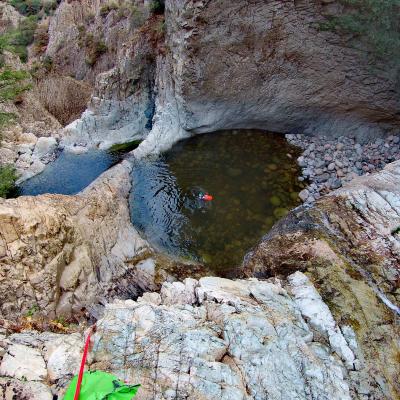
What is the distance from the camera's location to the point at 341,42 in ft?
34.1

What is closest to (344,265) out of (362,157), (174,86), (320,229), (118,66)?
(320,229)

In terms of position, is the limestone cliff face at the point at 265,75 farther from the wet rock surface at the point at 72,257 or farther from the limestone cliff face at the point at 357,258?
the limestone cliff face at the point at 357,258

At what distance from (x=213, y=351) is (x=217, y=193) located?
6548mm

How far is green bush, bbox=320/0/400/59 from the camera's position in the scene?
9.02m

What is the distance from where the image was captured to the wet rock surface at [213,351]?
3.81 meters

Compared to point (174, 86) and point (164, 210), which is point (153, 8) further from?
point (164, 210)

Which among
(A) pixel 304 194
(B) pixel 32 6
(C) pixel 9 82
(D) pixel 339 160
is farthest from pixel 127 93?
(B) pixel 32 6

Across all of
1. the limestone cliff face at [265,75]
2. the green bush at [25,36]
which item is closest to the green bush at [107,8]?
the limestone cliff face at [265,75]

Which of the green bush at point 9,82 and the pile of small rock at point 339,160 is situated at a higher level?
Answer: the green bush at point 9,82

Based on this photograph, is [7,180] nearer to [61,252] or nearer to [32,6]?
[61,252]

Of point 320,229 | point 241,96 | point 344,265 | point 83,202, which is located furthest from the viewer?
point 241,96

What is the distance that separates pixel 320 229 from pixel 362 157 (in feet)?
20.3

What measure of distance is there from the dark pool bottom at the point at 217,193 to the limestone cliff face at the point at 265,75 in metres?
0.85

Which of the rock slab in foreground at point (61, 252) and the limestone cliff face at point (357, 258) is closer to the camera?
the limestone cliff face at point (357, 258)
